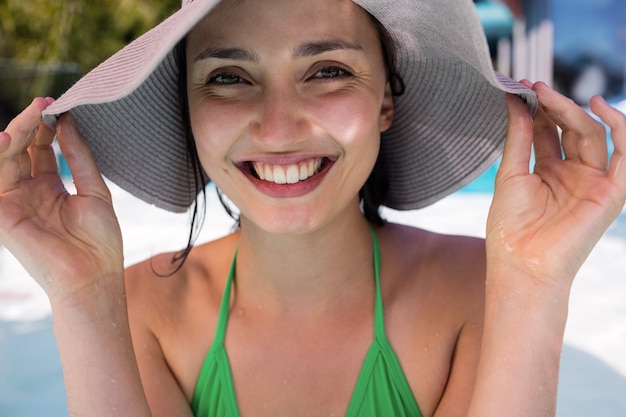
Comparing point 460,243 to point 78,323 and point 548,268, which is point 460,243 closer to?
point 548,268

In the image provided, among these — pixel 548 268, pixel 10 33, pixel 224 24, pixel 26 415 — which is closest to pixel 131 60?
pixel 224 24

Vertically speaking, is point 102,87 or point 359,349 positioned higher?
point 102,87

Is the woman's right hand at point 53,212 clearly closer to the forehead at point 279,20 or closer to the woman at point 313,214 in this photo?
the woman at point 313,214

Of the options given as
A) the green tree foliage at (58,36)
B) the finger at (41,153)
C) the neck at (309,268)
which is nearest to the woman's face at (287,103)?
the neck at (309,268)

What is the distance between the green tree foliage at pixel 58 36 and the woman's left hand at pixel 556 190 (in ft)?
22.3

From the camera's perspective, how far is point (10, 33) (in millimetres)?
12531

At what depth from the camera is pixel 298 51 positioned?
5.09ft

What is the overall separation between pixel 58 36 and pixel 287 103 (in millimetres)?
7304

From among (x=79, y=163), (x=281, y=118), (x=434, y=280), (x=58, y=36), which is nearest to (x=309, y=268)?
(x=434, y=280)

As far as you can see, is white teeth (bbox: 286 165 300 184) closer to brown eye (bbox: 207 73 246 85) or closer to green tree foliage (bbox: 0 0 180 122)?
brown eye (bbox: 207 73 246 85)

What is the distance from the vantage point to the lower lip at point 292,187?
168 cm

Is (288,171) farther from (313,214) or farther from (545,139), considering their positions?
(545,139)

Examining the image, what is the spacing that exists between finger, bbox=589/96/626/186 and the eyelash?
0.57 metres

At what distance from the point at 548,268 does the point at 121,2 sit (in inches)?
403
